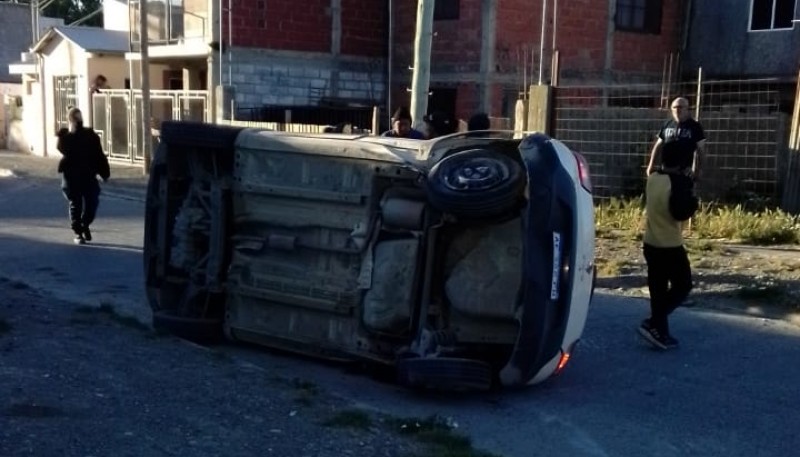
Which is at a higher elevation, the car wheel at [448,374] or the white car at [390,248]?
the white car at [390,248]

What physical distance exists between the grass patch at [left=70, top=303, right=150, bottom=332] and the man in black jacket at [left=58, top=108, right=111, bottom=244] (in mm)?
4106

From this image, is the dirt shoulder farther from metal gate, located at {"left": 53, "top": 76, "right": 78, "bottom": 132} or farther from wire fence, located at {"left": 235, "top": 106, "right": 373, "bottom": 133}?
metal gate, located at {"left": 53, "top": 76, "right": 78, "bottom": 132}

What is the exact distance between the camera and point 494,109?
63.4 feet

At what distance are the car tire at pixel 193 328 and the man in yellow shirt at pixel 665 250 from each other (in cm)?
330

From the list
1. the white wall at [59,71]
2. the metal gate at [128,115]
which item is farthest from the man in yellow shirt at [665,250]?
the white wall at [59,71]

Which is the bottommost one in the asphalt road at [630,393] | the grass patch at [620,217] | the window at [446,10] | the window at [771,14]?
the asphalt road at [630,393]

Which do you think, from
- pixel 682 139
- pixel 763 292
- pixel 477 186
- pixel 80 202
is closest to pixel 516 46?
pixel 682 139

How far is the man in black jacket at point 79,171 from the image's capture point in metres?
11.9

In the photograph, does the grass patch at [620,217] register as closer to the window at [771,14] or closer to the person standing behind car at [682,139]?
the person standing behind car at [682,139]

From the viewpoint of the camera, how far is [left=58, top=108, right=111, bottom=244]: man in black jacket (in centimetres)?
1192

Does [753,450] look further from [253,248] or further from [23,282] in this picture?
[23,282]

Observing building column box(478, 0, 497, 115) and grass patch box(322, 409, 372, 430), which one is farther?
building column box(478, 0, 497, 115)

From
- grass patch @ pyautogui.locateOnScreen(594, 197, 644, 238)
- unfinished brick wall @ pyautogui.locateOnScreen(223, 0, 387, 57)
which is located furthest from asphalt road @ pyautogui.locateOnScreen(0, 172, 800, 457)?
unfinished brick wall @ pyautogui.locateOnScreen(223, 0, 387, 57)

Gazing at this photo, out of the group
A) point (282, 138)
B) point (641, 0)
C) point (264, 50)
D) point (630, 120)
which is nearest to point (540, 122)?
point (630, 120)
